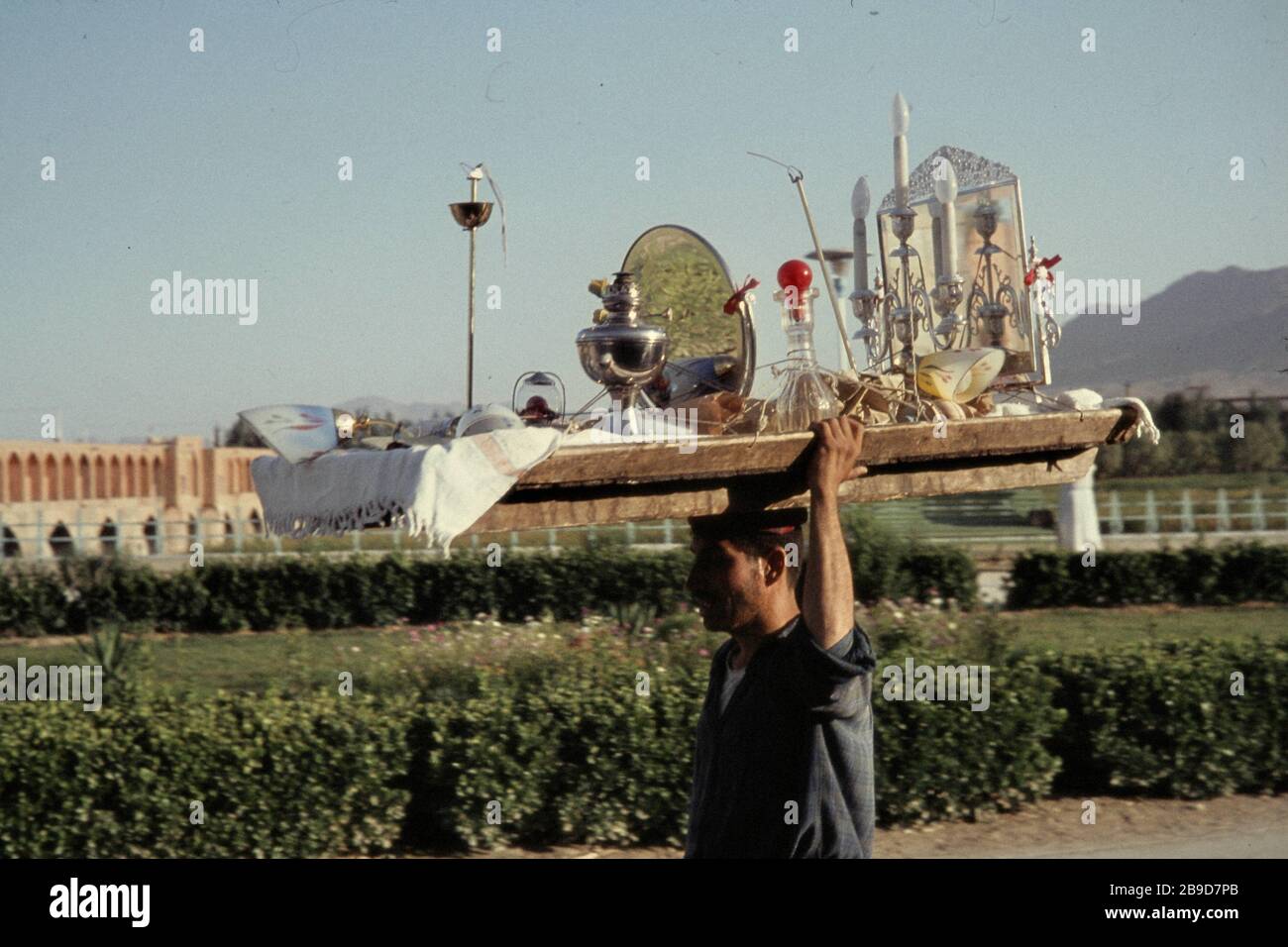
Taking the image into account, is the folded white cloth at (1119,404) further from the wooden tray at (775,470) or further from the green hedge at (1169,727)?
the green hedge at (1169,727)

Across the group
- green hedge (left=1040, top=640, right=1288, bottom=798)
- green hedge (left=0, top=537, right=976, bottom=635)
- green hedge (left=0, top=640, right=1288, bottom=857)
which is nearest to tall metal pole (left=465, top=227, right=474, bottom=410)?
green hedge (left=0, top=640, right=1288, bottom=857)

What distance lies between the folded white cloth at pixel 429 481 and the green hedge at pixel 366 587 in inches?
496

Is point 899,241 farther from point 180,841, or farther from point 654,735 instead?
point 180,841

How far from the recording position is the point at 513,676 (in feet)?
26.6

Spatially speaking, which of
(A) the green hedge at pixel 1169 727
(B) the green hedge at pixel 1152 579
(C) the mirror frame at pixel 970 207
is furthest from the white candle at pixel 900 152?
(B) the green hedge at pixel 1152 579

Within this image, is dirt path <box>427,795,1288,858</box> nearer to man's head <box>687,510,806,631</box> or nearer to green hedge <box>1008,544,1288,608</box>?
man's head <box>687,510,806,631</box>

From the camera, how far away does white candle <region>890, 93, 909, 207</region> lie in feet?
10.2

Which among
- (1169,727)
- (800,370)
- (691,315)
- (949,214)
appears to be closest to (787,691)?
(800,370)

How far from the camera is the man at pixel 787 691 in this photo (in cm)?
249

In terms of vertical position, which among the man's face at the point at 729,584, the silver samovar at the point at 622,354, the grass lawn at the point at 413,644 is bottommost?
the grass lawn at the point at 413,644

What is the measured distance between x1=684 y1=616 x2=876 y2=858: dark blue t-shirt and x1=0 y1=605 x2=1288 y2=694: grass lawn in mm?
5611
